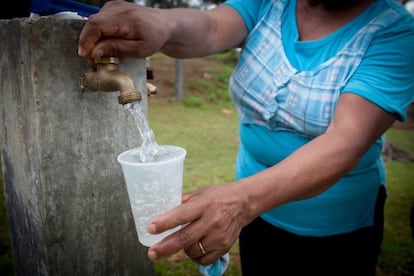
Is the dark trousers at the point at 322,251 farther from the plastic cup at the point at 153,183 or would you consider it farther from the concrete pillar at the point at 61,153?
the plastic cup at the point at 153,183

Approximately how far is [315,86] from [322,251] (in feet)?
2.62

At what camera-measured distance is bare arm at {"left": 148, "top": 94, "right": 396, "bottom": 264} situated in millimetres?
1013

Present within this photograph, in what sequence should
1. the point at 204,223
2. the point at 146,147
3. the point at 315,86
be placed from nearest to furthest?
the point at 204,223
the point at 146,147
the point at 315,86

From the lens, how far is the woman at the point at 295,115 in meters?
1.11


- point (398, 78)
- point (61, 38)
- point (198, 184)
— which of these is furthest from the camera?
point (198, 184)

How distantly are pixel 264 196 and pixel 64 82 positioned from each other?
93 cm

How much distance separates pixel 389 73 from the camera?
4.43 ft

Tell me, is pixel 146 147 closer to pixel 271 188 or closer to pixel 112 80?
pixel 112 80

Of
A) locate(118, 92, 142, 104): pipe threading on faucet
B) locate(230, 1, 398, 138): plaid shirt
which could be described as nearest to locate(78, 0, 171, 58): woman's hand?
locate(118, 92, 142, 104): pipe threading on faucet

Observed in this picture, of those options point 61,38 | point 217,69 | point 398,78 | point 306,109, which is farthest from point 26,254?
point 217,69

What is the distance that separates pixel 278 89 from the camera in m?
1.61

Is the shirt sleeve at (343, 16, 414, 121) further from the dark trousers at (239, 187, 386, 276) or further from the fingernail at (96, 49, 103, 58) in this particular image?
the fingernail at (96, 49, 103, 58)

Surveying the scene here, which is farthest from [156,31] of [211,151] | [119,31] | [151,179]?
[211,151]

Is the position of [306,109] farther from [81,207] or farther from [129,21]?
[81,207]
